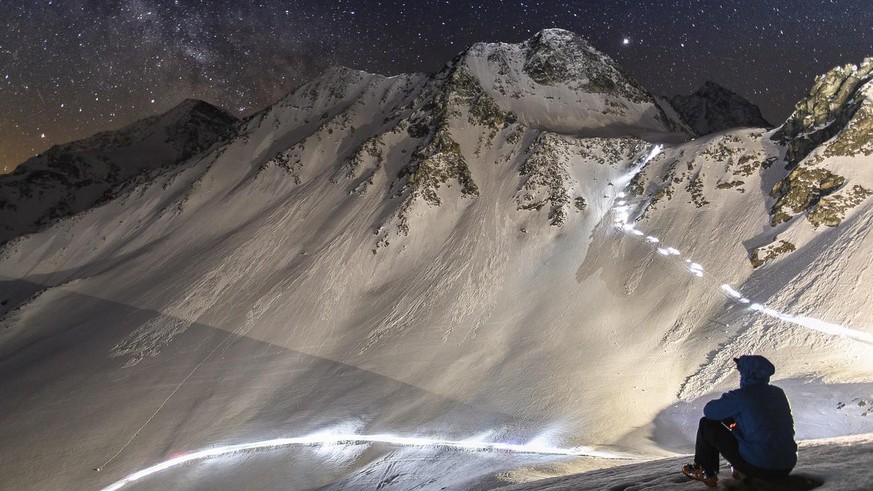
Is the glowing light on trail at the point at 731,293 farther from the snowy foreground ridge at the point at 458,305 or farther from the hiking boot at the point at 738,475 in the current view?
the hiking boot at the point at 738,475

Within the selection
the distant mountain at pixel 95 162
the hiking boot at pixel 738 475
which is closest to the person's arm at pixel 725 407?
the hiking boot at pixel 738 475

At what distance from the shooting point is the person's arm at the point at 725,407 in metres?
5.26

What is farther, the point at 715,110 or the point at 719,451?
the point at 715,110

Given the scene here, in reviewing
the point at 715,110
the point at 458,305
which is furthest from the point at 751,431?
the point at 715,110

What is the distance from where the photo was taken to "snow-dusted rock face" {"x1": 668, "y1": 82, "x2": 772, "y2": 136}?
399 feet

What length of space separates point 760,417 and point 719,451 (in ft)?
2.21

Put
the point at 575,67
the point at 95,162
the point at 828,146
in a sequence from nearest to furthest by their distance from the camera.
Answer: the point at 828,146 → the point at 575,67 → the point at 95,162

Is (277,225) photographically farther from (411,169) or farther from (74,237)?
(74,237)

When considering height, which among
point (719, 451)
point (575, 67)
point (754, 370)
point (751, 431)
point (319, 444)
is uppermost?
point (575, 67)

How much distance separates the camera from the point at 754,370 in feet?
17.3

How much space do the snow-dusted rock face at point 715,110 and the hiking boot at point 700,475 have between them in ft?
426

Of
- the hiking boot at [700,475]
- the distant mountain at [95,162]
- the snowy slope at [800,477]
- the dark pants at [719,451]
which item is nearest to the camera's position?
the snowy slope at [800,477]

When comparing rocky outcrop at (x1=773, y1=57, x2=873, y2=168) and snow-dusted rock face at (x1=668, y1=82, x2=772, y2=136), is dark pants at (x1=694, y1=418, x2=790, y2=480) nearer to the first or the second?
rocky outcrop at (x1=773, y1=57, x2=873, y2=168)

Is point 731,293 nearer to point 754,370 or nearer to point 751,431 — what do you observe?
point 754,370
